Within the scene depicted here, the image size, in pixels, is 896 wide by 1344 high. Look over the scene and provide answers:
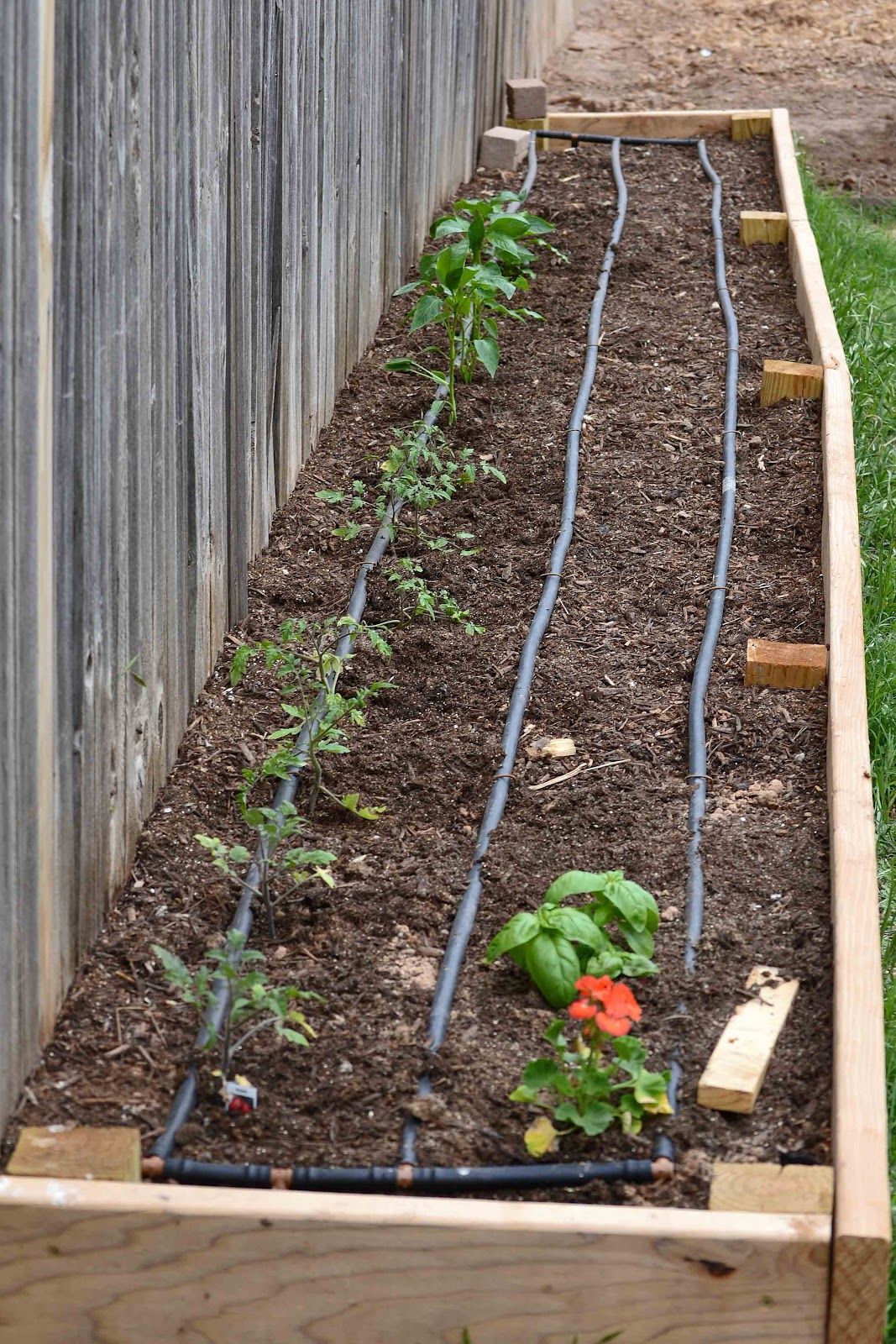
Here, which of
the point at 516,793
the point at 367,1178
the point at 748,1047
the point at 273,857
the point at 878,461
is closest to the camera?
the point at 367,1178

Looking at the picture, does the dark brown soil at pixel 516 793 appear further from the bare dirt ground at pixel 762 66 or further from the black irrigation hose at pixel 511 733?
the bare dirt ground at pixel 762 66

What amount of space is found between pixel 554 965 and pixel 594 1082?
10.8 inches

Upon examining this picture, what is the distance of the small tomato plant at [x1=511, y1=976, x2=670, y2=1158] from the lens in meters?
2.22

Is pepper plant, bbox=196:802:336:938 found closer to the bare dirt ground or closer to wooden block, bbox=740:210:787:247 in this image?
wooden block, bbox=740:210:787:247

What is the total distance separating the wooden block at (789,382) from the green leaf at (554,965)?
288 centimetres

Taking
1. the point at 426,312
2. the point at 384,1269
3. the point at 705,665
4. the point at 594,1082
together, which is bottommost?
the point at 384,1269

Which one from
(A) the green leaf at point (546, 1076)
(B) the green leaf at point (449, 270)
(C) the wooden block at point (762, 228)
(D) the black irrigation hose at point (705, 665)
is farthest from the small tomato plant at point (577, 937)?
(C) the wooden block at point (762, 228)

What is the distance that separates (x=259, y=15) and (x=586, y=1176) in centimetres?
276

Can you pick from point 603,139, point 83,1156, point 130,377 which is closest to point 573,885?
point 83,1156

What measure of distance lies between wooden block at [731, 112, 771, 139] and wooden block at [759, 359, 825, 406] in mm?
3707

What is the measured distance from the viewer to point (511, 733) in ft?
→ 10.9

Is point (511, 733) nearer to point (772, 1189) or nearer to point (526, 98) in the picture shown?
point (772, 1189)

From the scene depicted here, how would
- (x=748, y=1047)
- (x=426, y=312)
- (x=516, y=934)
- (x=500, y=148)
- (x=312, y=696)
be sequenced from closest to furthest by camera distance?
(x=748, y=1047) < (x=516, y=934) < (x=312, y=696) < (x=426, y=312) < (x=500, y=148)

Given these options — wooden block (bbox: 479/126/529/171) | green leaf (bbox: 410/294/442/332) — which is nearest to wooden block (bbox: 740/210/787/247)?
wooden block (bbox: 479/126/529/171)
